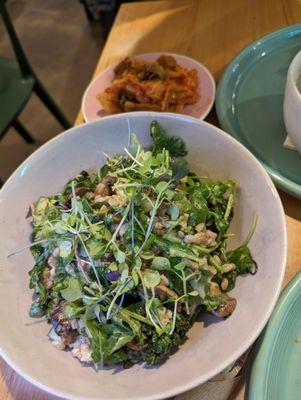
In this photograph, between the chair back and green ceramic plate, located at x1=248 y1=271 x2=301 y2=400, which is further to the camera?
the chair back

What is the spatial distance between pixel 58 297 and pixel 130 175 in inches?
10.9

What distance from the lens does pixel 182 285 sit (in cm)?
71

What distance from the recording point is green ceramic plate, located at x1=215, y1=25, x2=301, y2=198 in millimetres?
943

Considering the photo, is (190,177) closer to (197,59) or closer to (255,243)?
(255,243)

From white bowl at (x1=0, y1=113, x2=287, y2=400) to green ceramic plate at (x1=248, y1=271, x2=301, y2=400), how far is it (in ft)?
0.22

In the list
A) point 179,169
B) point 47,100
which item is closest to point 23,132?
point 47,100

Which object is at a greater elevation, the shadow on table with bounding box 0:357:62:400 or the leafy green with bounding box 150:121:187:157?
the leafy green with bounding box 150:121:187:157

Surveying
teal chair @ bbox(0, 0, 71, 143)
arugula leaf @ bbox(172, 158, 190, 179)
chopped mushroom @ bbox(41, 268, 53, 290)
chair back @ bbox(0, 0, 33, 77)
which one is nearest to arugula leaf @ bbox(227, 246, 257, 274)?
arugula leaf @ bbox(172, 158, 190, 179)

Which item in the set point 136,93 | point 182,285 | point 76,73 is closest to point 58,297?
point 182,285

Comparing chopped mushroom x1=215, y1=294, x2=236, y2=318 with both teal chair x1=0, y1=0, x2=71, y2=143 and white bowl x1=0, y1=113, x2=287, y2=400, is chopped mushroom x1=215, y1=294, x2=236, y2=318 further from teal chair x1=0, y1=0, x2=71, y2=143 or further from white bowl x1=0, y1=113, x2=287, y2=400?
teal chair x1=0, y1=0, x2=71, y2=143

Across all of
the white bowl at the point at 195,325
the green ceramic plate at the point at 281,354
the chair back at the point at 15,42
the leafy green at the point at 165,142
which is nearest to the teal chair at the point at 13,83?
the chair back at the point at 15,42

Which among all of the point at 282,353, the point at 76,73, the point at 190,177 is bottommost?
the point at 76,73

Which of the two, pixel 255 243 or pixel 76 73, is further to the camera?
pixel 76 73

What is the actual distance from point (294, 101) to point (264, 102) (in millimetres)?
273
